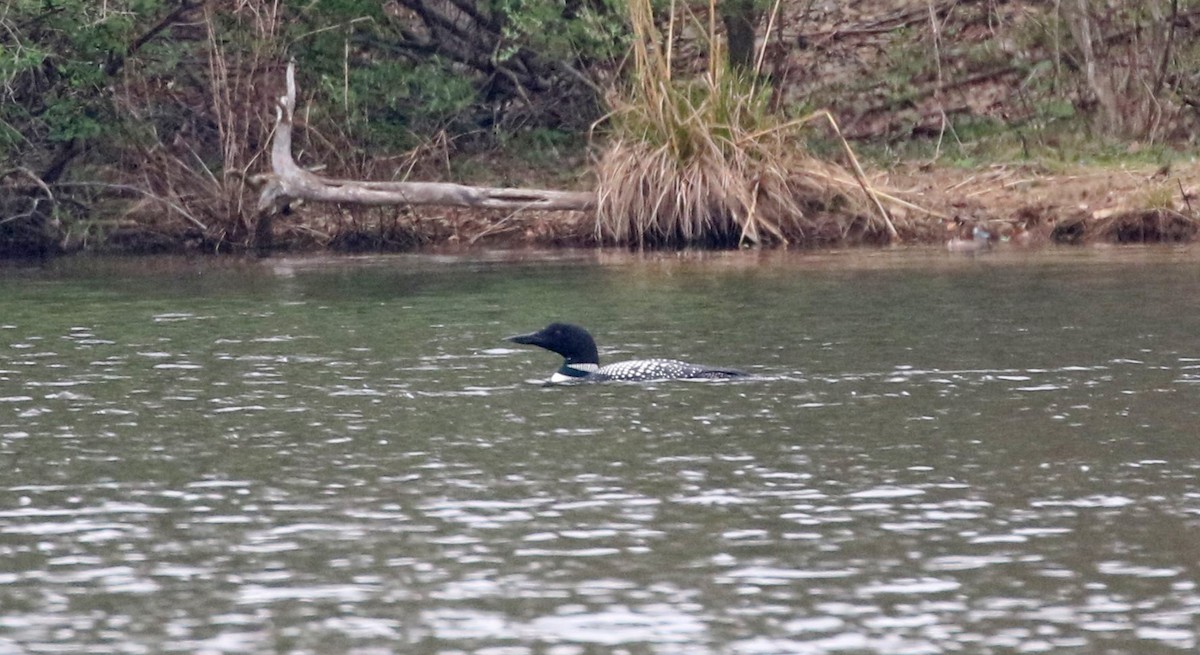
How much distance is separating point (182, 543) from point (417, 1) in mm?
22173

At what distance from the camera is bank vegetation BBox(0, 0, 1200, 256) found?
2625 cm

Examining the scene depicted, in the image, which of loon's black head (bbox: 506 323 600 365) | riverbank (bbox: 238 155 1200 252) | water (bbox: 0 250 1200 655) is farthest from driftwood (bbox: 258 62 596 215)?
loon's black head (bbox: 506 323 600 365)

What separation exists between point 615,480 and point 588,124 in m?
21.0

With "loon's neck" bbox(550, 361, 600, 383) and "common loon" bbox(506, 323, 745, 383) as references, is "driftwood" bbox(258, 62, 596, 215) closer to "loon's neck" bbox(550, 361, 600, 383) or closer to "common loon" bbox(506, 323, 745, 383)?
"common loon" bbox(506, 323, 745, 383)

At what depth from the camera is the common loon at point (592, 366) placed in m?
14.4

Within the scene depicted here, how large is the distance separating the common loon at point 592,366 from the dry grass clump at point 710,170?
35.9ft

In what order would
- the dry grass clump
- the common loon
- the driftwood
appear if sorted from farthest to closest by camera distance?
the driftwood, the dry grass clump, the common loon

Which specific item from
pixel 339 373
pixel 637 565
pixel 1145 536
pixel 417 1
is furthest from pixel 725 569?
pixel 417 1

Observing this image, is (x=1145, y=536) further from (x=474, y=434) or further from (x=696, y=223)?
(x=696, y=223)

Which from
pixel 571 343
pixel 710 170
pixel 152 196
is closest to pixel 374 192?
pixel 152 196

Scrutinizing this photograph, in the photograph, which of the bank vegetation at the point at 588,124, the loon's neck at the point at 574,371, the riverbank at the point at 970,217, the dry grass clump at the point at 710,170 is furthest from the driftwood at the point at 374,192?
the loon's neck at the point at 574,371

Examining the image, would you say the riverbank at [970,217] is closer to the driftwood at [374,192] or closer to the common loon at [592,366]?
the driftwood at [374,192]

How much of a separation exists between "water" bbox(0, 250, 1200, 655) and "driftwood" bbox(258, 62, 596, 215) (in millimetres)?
7565

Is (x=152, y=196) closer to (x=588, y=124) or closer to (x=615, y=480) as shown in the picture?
(x=588, y=124)
